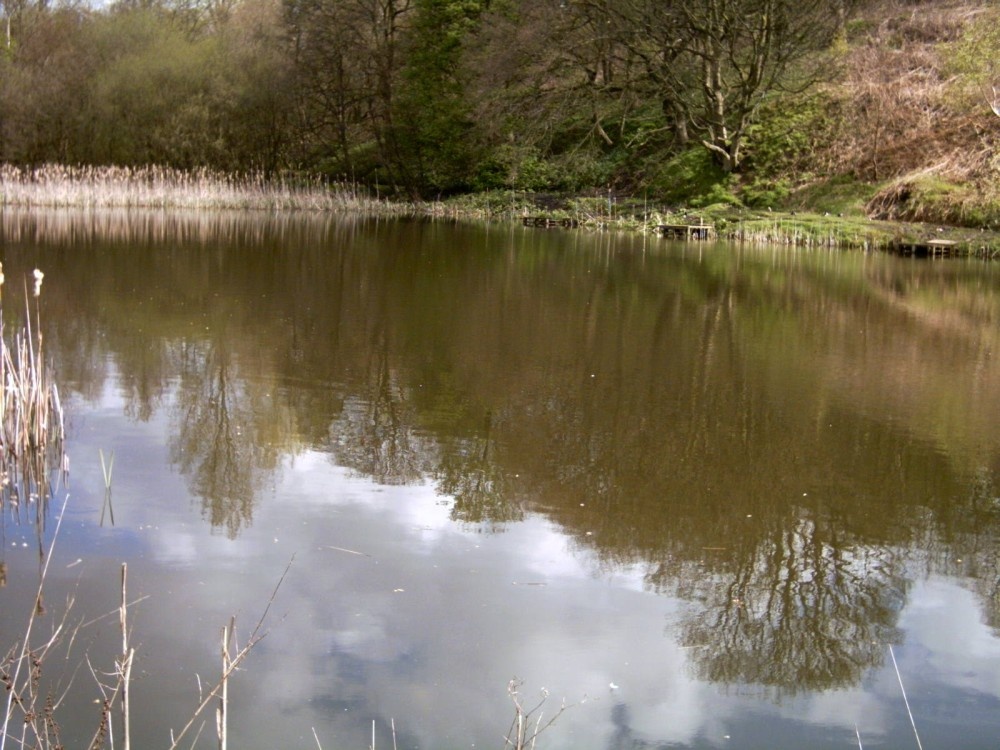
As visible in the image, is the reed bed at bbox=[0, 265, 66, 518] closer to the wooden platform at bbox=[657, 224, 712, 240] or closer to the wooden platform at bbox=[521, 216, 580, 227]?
the wooden platform at bbox=[657, 224, 712, 240]

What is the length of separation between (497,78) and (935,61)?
34.9 ft

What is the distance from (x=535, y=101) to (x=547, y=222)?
4.15m

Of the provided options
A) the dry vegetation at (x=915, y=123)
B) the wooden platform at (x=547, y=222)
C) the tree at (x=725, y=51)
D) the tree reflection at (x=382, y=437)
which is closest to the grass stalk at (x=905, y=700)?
the tree reflection at (x=382, y=437)

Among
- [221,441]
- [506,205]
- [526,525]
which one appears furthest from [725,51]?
[526,525]

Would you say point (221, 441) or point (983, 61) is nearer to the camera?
point (221, 441)

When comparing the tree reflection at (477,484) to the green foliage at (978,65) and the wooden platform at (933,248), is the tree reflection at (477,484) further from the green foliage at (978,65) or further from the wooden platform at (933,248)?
the green foliage at (978,65)

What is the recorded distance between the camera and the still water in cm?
383

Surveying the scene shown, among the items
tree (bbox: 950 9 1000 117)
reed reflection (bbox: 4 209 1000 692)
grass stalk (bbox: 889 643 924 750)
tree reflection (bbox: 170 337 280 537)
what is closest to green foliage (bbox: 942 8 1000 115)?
tree (bbox: 950 9 1000 117)

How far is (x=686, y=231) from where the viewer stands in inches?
968

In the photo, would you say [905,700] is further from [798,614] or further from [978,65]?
[978,65]

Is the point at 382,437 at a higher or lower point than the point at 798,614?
higher

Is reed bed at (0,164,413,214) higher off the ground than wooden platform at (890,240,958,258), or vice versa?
reed bed at (0,164,413,214)

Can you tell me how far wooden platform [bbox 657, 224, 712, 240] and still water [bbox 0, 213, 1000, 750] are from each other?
12.1m

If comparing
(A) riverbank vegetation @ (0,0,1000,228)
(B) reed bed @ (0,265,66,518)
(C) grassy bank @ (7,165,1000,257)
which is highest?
(A) riverbank vegetation @ (0,0,1000,228)
